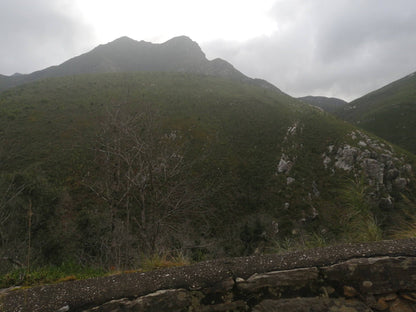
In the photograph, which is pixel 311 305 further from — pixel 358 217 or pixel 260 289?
pixel 358 217

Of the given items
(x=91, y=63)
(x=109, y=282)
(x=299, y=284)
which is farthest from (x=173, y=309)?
(x=91, y=63)

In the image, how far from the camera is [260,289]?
1.96m

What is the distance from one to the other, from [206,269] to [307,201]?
15691 millimetres

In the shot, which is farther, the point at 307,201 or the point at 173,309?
the point at 307,201

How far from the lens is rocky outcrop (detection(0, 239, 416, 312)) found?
187 centimetres

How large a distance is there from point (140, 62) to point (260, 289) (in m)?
122

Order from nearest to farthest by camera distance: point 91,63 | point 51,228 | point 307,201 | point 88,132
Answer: point 51,228 < point 307,201 < point 88,132 < point 91,63

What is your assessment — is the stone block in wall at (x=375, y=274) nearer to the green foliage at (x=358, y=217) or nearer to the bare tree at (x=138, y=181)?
the green foliage at (x=358, y=217)

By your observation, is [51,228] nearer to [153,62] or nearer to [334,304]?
[334,304]

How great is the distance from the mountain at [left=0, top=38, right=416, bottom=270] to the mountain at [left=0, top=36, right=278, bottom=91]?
66521 millimetres

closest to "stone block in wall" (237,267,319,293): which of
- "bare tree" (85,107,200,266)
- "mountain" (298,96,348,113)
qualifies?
"bare tree" (85,107,200,266)

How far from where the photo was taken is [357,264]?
2033 millimetres

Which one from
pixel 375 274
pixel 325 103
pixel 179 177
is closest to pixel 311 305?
pixel 375 274

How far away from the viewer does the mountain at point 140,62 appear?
92250 mm
